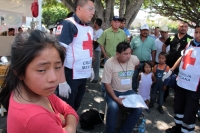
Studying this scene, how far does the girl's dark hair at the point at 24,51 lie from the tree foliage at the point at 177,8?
1139 cm

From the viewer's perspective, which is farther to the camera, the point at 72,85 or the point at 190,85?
the point at 190,85

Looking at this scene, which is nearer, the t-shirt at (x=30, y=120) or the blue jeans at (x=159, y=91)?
the t-shirt at (x=30, y=120)

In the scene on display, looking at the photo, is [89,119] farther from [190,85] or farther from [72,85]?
[190,85]

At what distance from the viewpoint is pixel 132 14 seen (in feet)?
23.7

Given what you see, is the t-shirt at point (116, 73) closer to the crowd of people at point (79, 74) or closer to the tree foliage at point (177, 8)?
the crowd of people at point (79, 74)

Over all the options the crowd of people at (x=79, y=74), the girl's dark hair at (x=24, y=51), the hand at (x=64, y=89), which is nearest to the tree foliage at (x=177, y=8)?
the crowd of people at (x=79, y=74)

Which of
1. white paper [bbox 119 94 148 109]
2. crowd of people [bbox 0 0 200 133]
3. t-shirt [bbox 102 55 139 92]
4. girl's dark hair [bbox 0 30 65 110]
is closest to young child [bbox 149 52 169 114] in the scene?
crowd of people [bbox 0 0 200 133]

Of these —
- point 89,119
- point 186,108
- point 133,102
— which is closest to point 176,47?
point 186,108

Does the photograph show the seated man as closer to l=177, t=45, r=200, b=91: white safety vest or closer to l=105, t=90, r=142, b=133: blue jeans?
l=105, t=90, r=142, b=133: blue jeans

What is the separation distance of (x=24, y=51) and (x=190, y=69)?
249 cm

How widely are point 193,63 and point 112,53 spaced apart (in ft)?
6.66

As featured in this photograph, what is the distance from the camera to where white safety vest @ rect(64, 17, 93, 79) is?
7.80ft

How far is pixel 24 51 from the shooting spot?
2.79 ft

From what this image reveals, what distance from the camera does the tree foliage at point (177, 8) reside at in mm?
11344
